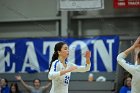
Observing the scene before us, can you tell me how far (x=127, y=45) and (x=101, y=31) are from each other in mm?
1182

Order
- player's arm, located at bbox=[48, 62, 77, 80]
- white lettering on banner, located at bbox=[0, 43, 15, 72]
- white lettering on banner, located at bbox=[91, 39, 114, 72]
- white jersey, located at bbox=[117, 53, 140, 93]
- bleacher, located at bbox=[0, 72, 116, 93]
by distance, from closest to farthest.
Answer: white jersey, located at bbox=[117, 53, 140, 93] → player's arm, located at bbox=[48, 62, 77, 80] → bleacher, located at bbox=[0, 72, 116, 93] → white lettering on banner, located at bbox=[91, 39, 114, 72] → white lettering on banner, located at bbox=[0, 43, 15, 72]

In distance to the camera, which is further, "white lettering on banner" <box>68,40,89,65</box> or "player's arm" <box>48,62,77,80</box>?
"white lettering on banner" <box>68,40,89,65</box>

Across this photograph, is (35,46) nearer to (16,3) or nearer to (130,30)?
(16,3)

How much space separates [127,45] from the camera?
11109mm

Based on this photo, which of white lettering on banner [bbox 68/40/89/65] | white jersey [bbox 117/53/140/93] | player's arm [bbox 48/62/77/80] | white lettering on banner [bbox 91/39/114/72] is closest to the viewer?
white jersey [bbox 117/53/140/93]

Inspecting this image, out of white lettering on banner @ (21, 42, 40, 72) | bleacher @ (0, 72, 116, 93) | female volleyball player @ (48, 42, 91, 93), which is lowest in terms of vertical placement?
bleacher @ (0, 72, 116, 93)

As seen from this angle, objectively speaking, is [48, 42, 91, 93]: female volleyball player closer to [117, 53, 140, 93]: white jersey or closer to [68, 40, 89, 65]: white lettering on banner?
[117, 53, 140, 93]: white jersey

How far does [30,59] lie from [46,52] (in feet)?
1.86

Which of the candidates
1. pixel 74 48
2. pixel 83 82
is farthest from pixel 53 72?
pixel 74 48

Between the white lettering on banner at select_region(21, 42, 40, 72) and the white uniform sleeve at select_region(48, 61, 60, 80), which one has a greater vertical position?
the white uniform sleeve at select_region(48, 61, 60, 80)

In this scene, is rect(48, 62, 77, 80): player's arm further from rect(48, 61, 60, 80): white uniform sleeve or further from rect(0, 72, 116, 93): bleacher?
rect(0, 72, 116, 93): bleacher

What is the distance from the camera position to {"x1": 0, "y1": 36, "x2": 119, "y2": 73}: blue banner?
34.8 feet

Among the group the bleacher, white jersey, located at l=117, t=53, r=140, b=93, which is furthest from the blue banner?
white jersey, located at l=117, t=53, r=140, b=93

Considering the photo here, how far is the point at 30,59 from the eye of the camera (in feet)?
36.9
